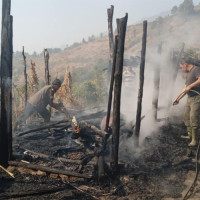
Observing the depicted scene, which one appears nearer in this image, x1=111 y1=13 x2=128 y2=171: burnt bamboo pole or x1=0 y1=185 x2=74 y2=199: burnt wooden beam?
x1=0 y1=185 x2=74 y2=199: burnt wooden beam

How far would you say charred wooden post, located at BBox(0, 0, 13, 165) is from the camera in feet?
16.9

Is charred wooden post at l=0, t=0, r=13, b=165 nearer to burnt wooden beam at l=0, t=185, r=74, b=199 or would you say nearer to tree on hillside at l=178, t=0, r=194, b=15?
burnt wooden beam at l=0, t=185, r=74, b=199

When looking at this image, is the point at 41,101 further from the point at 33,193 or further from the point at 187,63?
the point at 187,63

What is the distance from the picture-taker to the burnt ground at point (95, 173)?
4516mm

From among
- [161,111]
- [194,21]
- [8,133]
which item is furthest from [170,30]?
[8,133]

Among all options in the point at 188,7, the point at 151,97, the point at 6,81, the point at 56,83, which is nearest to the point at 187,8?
the point at 188,7

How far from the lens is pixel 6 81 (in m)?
5.36

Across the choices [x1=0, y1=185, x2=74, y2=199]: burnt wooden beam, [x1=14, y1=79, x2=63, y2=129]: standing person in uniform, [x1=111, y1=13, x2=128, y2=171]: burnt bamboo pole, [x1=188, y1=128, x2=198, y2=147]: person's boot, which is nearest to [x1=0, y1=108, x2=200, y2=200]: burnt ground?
[x1=0, y1=185, x2=74, y2=199]: burnt wooden beam

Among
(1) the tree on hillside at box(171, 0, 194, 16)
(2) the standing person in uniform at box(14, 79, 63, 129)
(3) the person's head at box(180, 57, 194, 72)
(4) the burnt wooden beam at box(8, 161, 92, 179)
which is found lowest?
(4) the burnt wooden beam at box(8, 161, 92, 179)

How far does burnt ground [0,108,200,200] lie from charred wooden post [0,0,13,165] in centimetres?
45

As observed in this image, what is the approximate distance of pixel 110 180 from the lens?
4996 millimetres

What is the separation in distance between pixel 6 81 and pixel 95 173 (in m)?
2.85

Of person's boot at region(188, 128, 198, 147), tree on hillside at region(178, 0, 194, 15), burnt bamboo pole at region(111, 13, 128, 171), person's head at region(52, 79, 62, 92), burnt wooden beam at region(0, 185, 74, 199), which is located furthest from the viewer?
tree on hillside at region(178, 0, 194, 15)

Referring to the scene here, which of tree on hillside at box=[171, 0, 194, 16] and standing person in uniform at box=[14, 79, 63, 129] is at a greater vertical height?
tree on hillside at box=[171, 0, 194, 16]
